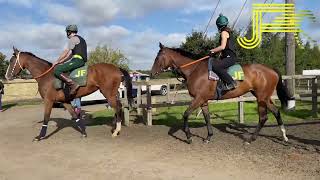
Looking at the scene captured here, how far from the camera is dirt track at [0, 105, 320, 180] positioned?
21.9 ft

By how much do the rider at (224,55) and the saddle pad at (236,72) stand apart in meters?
0.11

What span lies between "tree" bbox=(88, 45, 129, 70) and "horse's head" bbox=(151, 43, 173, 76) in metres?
38.7

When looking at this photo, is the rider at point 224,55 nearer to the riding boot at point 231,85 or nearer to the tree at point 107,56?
the riding boot at point 231,85

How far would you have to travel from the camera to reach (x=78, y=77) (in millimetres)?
10555

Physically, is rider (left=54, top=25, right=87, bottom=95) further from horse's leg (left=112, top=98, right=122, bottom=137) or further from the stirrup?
the stirrup

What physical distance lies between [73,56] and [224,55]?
145 inches

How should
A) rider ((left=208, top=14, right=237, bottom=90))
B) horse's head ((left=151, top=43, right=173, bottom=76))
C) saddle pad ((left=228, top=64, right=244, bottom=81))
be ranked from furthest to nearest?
horse's head ((left=151, top=43, right=173, bottom=76)) → saddle pad ((left=228, top=64, right=244, bottom=81)) → rider ((left=208, top=14, right=237, bottom=90))

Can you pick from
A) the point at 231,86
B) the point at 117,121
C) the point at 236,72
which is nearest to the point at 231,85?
the point at 231,86

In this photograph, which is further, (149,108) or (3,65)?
(3,65)

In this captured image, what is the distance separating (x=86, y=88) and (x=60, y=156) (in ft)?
9.32

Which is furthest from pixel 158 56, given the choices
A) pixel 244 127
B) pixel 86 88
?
pixel 244 127

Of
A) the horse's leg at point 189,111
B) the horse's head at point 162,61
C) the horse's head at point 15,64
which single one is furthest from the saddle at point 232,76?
the horse's head at point 15,64

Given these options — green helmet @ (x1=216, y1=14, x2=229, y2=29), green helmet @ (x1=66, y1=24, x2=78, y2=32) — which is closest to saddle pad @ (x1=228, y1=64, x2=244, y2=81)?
green helmet @ (x1=216, y1=14, x2=229, y2=29)

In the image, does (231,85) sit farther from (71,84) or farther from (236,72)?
(71,84)
